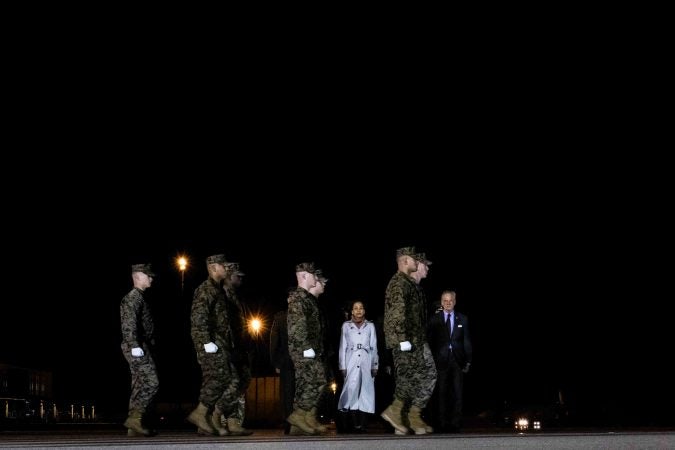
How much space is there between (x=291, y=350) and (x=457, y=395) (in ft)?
10.8

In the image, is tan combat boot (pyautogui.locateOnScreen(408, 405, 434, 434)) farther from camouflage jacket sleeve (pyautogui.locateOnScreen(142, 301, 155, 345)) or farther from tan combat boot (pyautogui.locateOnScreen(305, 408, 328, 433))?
camouflage jacket sleeve (pyautogui.locateOnScreen(142, 301, 155, 345))

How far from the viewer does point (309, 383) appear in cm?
1534

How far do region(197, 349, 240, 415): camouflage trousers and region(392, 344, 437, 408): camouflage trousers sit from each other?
Result: 2343mm

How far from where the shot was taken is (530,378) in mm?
45062

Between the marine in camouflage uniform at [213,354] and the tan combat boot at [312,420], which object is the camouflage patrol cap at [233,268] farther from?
the tan combat boot at [312,420]

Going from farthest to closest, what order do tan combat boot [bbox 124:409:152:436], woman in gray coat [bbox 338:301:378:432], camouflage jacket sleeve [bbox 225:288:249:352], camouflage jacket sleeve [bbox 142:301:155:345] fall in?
woman in gray coat [bbox 338:301:378:432]
camouflage jacket sleeve [bbox 225:288:249:352]
camouflage jacket sleeve [bbox 142:301:155:345]
tan combat boot [bbox 124:409:152:436]

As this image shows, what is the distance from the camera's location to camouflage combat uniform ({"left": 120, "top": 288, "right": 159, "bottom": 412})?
1523 cm

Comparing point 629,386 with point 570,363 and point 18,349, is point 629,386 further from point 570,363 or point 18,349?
point 18,349

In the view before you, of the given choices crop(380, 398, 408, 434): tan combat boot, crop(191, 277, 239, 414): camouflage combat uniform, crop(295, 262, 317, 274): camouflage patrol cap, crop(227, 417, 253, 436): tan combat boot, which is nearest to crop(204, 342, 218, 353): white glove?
crop(191, 277, 239, 414): camouflage combat uniform

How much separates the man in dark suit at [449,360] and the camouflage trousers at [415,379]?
2344 mm

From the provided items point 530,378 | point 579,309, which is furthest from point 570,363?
point 579,309

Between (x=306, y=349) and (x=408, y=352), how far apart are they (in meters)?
1.45

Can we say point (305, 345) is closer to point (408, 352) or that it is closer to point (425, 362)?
point (408, 352)

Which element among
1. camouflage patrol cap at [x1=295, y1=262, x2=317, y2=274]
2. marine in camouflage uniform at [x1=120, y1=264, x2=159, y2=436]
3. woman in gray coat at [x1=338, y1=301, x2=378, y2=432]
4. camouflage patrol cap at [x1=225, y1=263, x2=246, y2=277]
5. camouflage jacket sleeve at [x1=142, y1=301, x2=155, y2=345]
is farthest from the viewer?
woman in gray coat at [x1=338, y1=301, x2=378, y2=432]
